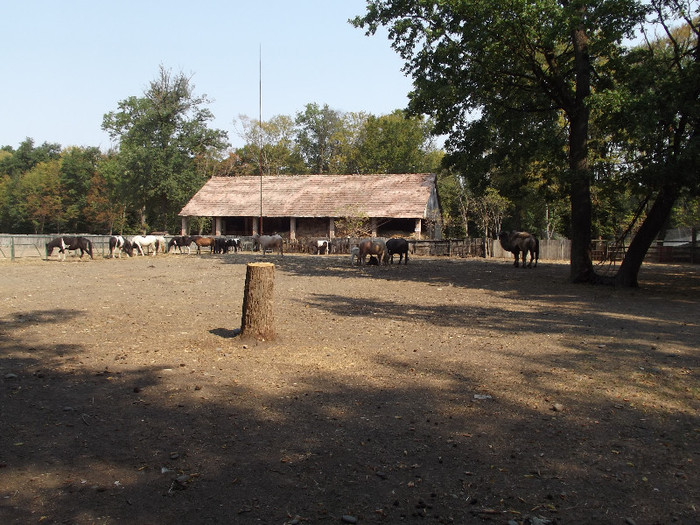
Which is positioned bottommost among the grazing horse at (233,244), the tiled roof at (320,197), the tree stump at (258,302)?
the tree stump at (258,302)

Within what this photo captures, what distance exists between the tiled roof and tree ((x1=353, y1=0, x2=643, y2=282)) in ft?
71.9

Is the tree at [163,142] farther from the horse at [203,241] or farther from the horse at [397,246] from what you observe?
the horse at [397,246]

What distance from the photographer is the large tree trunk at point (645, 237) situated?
1470 centimetres

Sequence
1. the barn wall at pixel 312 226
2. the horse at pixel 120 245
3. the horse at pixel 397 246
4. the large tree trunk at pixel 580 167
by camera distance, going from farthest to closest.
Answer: the barn wall at pixel 312 226 → the horse at pixel 120 245 → the horse at pixel 397 246 → the large tree trunk at pixel 580 167

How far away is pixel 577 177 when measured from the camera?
14859 mm

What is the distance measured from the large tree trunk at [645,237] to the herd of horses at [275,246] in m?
7.99

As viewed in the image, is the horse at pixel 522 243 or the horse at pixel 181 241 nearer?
the horse at pixel 522 243

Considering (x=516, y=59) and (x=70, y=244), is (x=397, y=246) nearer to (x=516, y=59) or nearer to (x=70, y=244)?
(x=516, y=59)

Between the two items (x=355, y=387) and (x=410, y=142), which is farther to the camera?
(x=410, y=142)

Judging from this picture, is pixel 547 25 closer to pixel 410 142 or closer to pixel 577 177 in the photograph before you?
pixel 577 177

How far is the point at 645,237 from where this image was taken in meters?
15.4

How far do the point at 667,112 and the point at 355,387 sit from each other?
1121 centimetres

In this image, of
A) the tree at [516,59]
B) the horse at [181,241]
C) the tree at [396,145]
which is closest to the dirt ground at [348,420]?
the tree at [516,59]

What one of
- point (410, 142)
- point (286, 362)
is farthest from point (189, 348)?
point (410, 142)
